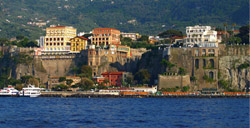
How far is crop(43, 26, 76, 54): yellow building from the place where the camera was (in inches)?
5728

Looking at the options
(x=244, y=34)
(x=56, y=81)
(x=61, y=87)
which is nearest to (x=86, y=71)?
(x=56, y=81)

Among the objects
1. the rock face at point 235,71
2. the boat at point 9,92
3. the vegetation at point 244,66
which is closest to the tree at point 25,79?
the boat at point 9,92

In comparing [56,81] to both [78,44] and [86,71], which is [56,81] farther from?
[78,44]

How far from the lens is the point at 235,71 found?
12075cm

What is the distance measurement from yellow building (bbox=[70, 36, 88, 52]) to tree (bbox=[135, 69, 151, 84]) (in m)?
22.0

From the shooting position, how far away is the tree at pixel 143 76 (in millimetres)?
125744

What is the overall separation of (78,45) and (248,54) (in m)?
44.7

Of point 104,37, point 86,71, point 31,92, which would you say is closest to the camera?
point 31,92

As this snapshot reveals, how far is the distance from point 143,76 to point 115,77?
27.4 ft

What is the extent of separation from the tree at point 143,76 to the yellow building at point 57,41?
24.6 metres

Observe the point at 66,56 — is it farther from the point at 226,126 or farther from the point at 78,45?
the point at 226,126

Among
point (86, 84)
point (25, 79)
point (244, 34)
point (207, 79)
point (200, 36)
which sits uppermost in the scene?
point (244, 34)

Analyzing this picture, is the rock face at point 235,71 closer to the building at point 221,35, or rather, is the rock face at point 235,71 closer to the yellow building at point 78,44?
the building at point 221,35

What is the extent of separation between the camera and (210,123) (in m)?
62.1
